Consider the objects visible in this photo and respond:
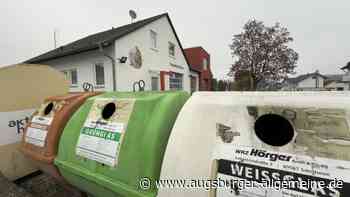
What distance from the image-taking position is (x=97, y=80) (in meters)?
9.75

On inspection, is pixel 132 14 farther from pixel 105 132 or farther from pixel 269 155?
pixel 269 155

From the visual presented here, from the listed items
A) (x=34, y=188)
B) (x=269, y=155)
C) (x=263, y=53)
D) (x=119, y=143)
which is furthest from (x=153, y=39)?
(x=269, y=155)

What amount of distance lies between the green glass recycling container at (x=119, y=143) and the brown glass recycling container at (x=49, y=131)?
0.45ft

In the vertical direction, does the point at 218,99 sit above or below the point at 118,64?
below

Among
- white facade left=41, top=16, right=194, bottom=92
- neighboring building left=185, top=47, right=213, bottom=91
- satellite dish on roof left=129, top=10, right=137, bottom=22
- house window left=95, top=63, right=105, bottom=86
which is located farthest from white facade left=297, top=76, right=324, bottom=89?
house window left=95, top=63, right=105, bottom=86

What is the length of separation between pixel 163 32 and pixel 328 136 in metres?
12.7

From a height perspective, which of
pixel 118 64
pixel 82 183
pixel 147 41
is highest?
pixel 147 41

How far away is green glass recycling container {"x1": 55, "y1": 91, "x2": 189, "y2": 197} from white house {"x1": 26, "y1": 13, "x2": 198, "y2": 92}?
737 cm

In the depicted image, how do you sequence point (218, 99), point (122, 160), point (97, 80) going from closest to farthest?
point (218, 99), point (122, 160), point (97, 80)

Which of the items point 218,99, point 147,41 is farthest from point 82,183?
point 147,41

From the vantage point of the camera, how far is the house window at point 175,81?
13.4m

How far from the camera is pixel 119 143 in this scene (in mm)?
1416

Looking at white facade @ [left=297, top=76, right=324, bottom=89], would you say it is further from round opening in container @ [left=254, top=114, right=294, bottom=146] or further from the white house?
round opening in container @ [left=254, top=114, right=294, bottom=146]

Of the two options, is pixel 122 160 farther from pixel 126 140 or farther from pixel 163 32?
pixel 163 32
